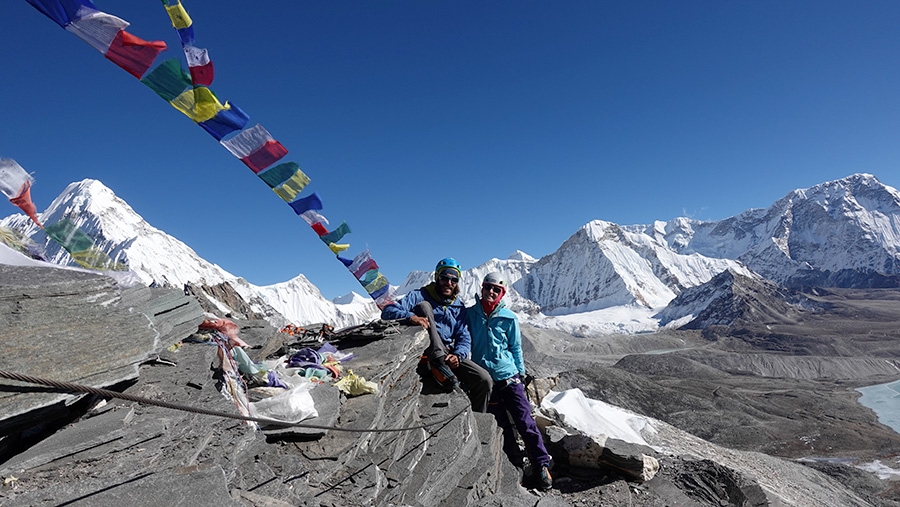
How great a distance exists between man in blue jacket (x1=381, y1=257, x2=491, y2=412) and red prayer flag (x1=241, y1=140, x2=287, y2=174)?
12.6 feet

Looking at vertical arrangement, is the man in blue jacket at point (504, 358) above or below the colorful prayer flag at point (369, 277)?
below

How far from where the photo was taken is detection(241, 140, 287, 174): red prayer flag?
859 cm

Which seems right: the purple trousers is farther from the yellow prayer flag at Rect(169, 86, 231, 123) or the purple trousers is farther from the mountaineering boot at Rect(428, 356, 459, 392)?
the yellow prayer flag at Rect(169, 86, 231, 123)

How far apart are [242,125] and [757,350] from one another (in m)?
151

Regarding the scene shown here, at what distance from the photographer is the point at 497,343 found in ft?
22.5

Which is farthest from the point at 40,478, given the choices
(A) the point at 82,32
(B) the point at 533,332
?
(B) the point at 533,332

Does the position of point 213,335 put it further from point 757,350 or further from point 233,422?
point 757,350

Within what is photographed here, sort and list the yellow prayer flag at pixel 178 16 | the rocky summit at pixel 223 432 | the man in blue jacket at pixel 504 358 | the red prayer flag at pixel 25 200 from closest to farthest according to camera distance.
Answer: the rocky summit at pixel 223 432, the yellow prayer flag at pixel 178 16, the man in blue jacket at pixel 504 358, the red prayer flag at pixel 25 200

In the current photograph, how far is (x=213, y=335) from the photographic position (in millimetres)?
6703

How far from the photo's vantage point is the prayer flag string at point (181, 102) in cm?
Result: 558

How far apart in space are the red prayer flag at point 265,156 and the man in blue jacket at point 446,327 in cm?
383

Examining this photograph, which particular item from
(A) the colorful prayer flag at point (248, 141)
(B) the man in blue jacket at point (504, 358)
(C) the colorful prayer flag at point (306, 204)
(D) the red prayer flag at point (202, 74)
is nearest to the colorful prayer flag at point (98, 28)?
(D) the red prayer flag at point (202, 74)

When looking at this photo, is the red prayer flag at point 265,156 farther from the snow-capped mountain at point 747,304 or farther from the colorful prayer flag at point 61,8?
the snow-capped mountain at point 747,304

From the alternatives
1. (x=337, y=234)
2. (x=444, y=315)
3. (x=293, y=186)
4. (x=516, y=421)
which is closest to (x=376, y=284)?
(x=337, y=234)
